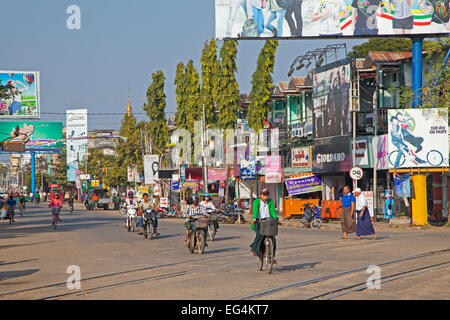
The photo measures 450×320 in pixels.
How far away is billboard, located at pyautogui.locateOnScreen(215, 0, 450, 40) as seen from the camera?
3660 cm

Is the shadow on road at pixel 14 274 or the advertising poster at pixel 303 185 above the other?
the advertising poster at pixel 303 185

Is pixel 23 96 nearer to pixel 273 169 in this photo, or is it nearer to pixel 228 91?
pixel 228 91

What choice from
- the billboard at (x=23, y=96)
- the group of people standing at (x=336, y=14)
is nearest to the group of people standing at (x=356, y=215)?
the group of people standing at (x=336, y=14)

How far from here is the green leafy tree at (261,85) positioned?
164 ft

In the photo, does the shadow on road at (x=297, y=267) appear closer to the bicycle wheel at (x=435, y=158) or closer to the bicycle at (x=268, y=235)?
the bicycle at (x=268, y=235)

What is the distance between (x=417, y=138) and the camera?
34438mm

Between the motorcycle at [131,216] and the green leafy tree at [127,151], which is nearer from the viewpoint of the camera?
the motorcycle at [131,216]

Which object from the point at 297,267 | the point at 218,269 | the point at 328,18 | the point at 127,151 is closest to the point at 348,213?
the point at 297,267

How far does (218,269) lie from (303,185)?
31747 millimetres

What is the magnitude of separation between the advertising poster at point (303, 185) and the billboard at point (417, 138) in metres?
12.0

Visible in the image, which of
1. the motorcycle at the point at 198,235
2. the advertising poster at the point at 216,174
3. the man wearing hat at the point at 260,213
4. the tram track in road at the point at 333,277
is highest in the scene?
the advertising poster at the point at 216,174

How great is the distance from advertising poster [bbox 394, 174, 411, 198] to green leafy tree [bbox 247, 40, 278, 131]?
17.6 m

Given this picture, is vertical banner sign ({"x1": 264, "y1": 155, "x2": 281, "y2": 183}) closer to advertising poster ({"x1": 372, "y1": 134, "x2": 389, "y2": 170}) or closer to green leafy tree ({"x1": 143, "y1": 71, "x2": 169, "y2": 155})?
advertising poster ({"x1": 372, "y1": 134, "x2": 389, "y2": 170})

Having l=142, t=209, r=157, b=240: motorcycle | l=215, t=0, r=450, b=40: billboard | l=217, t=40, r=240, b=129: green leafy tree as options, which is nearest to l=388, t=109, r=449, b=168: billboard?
l=215, t=0, r=450, b=40: billboard
